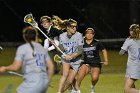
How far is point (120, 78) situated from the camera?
812 inches

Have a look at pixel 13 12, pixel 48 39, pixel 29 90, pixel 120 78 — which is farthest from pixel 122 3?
pixel 29 90

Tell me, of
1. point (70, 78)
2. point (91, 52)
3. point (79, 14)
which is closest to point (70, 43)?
point (70, 78)

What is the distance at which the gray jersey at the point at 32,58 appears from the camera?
9.41 m

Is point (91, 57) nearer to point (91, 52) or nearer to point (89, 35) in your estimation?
point (91, 52)

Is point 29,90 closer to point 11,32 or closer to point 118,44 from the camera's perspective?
point 118,44

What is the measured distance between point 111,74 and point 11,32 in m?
19.4

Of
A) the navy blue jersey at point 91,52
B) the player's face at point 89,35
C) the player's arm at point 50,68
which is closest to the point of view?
the player's arm at point 50,68

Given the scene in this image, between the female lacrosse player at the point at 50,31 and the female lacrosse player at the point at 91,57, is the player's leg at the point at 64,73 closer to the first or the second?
the female lacrosse player at the point at 50,31

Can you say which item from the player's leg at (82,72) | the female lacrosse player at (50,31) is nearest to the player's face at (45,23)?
the female lacrosse player at (50,31)

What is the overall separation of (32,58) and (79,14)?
3128 cm

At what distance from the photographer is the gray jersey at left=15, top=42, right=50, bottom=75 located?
371 inches

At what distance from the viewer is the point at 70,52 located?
14.2 m

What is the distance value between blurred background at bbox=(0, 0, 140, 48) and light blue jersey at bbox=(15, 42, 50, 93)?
96.2ft

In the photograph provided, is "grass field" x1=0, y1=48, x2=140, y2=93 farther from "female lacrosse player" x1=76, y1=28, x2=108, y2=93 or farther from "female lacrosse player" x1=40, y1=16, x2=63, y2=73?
"female lacrosse player" x1=40, y1=16, x2=63, y2=73
